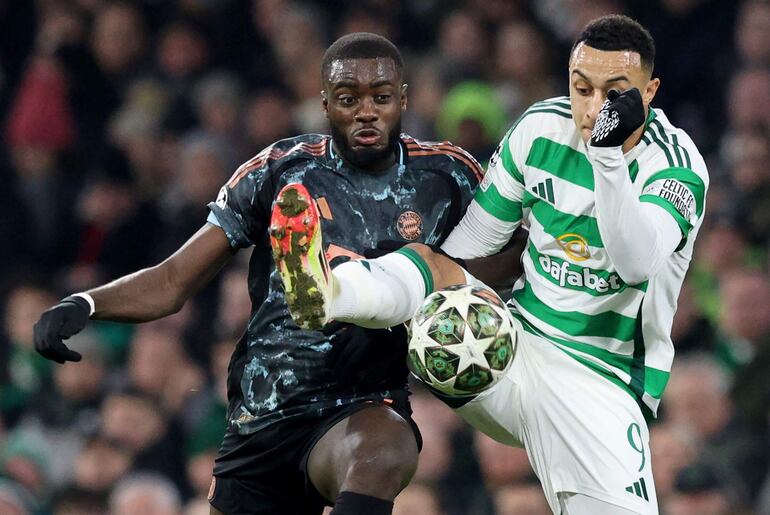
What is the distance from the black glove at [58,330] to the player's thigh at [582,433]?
131 cm

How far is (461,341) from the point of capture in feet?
12.9

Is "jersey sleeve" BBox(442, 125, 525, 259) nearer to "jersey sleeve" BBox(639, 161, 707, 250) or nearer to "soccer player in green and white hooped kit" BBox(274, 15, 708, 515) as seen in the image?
"soccer player in green and white hooped kit" BBox(274, 15, 708, 515)

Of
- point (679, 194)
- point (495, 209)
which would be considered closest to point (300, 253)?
point (495, 209)

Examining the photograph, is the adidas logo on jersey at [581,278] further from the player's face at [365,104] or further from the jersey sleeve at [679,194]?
the player's face at [365,104]

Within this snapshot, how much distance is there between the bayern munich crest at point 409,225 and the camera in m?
4.34

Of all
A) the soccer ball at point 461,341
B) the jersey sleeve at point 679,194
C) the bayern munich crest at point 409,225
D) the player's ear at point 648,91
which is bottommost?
the soccer ball at point 461,341

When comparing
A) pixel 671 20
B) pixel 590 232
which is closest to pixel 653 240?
pixel 590 232

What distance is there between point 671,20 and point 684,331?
73.0 inches

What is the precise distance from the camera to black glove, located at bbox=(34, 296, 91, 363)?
12.9ft

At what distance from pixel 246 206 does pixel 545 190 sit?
898mm

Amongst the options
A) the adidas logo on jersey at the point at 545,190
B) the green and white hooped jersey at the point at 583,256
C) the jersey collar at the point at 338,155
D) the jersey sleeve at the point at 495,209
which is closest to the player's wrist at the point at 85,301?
the jersey collar at the point at 338,155

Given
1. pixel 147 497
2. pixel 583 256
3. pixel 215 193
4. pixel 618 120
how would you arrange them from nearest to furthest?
pixel 618 120, pixel 583 256, pixel 147 497, pixel 215 193

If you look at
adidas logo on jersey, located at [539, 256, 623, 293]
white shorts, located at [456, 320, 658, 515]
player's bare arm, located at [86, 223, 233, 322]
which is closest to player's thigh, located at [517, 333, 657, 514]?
white shorts, located at [456, 320, 658, 515]

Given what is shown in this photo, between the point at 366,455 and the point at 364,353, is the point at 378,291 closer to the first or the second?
the point at 364,353
